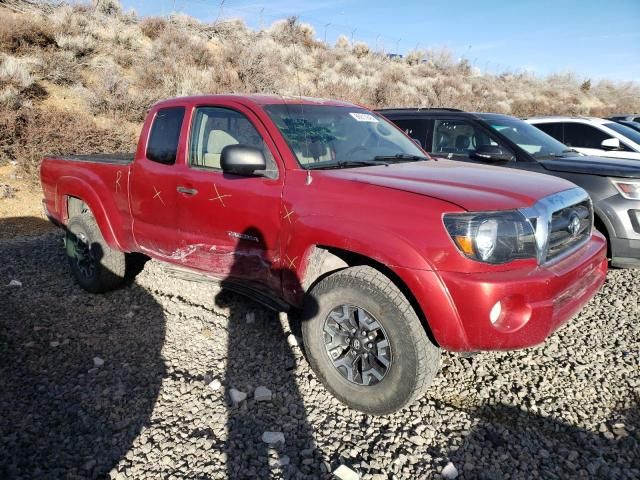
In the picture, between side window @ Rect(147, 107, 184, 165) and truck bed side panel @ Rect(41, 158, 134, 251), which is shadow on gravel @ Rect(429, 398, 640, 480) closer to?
side window @ Rect(147, 107, 184, 165)

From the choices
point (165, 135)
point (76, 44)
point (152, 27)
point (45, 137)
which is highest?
point (152, 27)

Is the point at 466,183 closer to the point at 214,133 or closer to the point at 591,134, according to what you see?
the point at 214,133

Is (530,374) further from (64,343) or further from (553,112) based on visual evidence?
(553,112)

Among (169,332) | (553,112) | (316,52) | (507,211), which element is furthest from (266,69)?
(553,112)

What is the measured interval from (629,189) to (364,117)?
289cm

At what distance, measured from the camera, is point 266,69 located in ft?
54.5

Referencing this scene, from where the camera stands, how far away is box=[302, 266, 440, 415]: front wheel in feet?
8.39

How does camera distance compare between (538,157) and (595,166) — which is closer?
(595,166)

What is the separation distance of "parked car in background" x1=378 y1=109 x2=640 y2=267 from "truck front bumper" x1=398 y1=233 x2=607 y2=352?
2695 millimetres

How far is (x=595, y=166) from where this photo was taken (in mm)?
4973

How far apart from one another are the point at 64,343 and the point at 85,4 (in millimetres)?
18770

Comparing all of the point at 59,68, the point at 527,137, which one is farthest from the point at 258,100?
the point at 59,68

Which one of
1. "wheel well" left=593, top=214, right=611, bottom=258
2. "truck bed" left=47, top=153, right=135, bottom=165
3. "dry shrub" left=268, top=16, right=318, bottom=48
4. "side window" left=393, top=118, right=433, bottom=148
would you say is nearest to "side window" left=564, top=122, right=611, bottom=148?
"side window" left=393, top=118, right=433, bottom=148

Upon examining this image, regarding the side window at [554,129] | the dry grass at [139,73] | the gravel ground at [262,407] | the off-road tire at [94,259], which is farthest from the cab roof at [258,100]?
the dry grass at [139,73]
